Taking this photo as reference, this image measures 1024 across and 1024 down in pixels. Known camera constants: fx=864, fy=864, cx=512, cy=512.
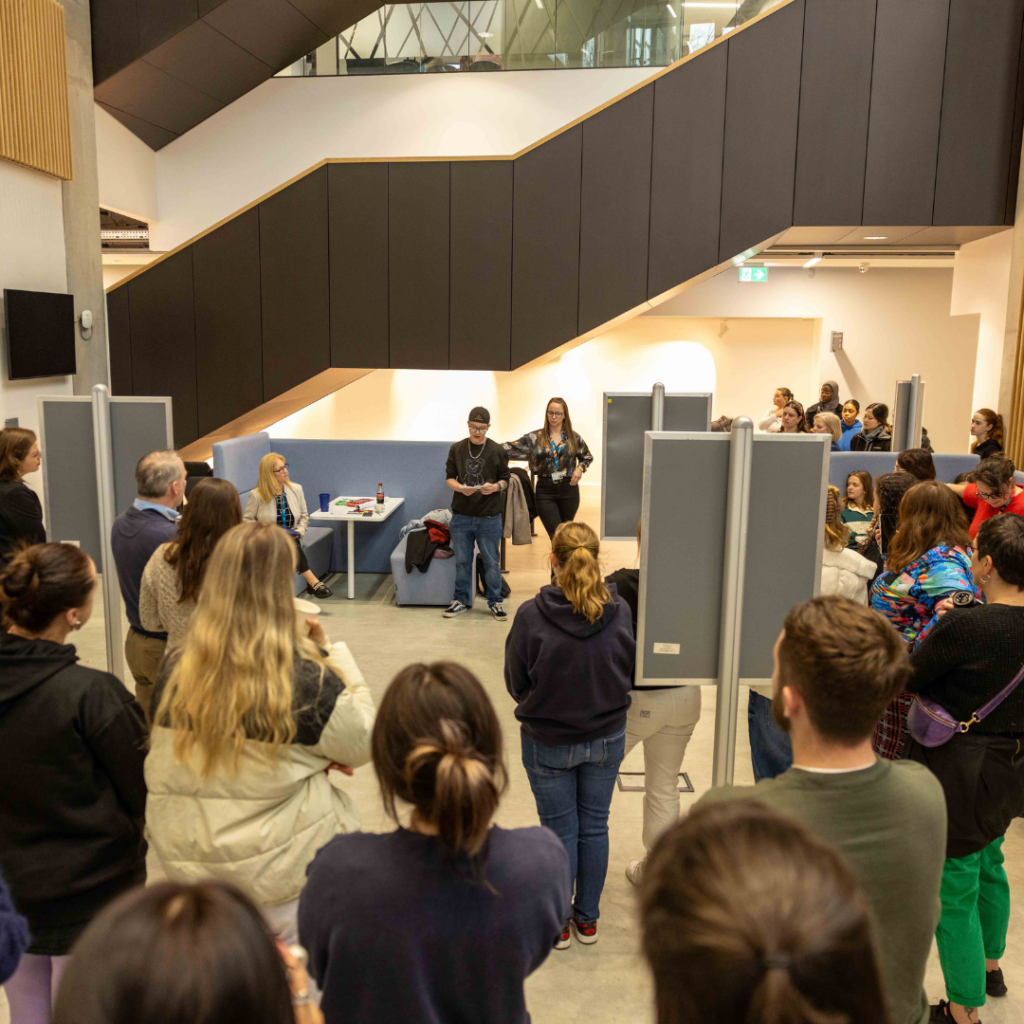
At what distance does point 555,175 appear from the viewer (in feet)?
25.9

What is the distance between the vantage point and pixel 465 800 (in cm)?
118

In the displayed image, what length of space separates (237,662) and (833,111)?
25.6 feet

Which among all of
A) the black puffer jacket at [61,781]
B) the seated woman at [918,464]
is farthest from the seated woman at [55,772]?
the seated woman at [918,464]

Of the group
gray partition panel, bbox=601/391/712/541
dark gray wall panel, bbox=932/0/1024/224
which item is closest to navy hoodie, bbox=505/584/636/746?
gray partition panel, bbox=601/391/712/541

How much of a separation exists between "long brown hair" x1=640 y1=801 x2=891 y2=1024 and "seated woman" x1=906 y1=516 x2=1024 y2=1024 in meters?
1.76

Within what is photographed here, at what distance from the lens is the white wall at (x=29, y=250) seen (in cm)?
687

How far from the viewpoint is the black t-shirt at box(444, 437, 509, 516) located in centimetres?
636

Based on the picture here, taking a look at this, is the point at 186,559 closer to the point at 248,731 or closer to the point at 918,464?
the point at 248,731

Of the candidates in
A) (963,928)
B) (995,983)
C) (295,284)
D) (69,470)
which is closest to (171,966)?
(963,928)

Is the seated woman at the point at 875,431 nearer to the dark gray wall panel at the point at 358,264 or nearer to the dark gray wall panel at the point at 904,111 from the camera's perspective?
the dark gray wall panel at the point at 904,111

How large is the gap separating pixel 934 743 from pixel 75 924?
7.06ft

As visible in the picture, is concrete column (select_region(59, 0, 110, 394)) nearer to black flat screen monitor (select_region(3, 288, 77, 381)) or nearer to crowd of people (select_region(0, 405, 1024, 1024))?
black flat screen monitor (select_region(3, 288, 77, 381))

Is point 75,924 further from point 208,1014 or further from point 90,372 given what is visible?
point 90,372

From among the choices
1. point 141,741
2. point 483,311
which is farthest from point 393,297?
point 141,741
